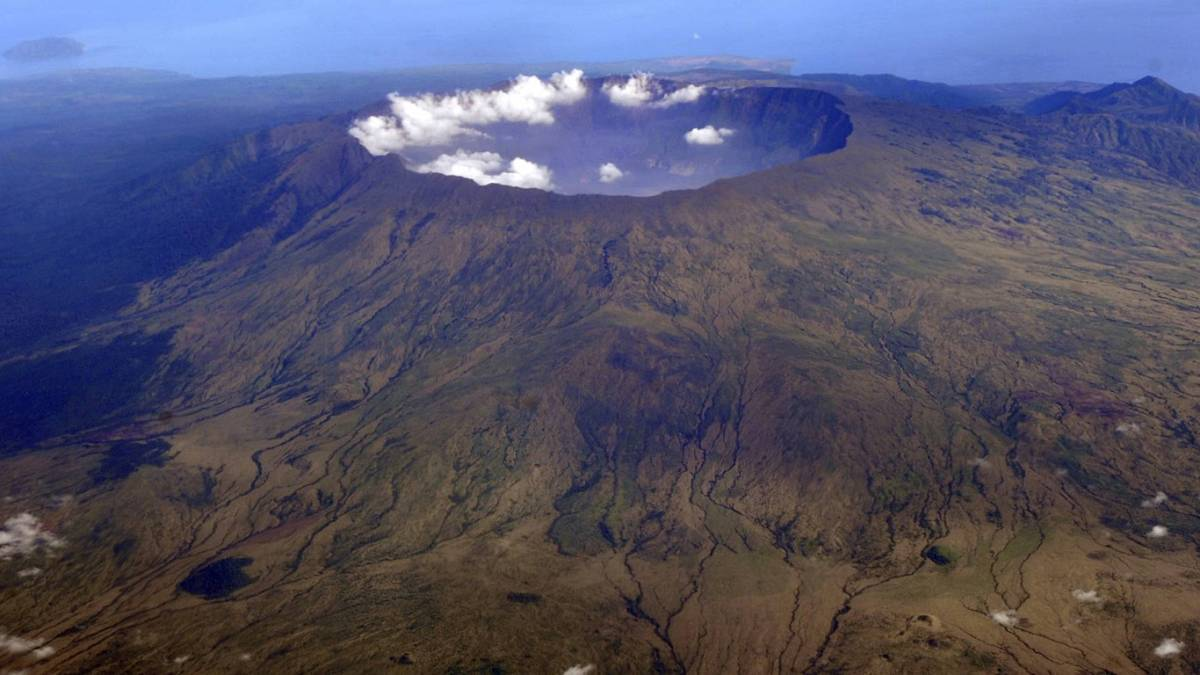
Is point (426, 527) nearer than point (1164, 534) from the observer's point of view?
No

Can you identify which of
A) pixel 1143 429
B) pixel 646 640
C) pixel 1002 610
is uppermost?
pixel 1143 429

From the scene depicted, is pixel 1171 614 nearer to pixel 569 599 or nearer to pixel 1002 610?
pixel 1002 610

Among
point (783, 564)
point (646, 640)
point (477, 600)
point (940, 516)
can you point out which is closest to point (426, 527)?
point (477, 600)

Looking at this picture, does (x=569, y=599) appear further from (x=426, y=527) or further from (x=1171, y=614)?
(x=1171, y=614)

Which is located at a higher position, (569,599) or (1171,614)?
(1171,614)

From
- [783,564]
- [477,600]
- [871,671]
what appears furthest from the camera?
[783,564]

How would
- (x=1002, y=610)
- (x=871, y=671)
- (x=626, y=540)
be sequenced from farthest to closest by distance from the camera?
(x=626, y=540) → (x=1002, y=610) → (x=871, y=671)

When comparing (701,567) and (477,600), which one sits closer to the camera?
(477,600)

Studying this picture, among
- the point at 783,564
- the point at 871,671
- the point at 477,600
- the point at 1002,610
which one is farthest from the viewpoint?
the point at 783,564

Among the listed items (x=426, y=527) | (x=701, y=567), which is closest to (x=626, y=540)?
(x=701, y=567)
